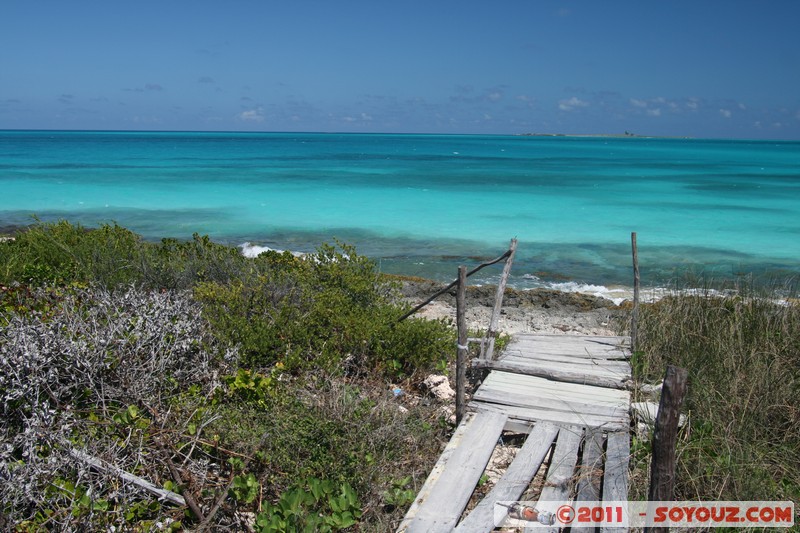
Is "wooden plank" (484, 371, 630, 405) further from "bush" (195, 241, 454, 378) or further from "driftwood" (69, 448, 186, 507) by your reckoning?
"driftwood" (69, 448, 186, 507)

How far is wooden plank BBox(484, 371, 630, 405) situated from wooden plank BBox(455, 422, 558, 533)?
31.6 inches

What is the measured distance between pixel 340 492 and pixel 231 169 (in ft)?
151

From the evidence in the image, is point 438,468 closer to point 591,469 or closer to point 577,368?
point 591,469

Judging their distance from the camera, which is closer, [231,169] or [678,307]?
[678,307]

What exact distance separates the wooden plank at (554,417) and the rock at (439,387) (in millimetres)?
657

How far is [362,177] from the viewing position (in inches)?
1684

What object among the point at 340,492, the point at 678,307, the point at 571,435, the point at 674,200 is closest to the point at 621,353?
the point at 678,307

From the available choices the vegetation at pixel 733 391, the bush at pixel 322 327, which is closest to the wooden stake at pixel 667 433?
the vegetation at pixel 733 391

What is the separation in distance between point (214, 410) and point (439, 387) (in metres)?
2.55

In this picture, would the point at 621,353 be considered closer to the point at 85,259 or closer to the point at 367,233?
the point at 85,259

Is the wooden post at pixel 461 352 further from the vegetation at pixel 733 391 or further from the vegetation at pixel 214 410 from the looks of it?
the vegetation at pixel 733 391

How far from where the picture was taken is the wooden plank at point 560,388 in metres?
6.11

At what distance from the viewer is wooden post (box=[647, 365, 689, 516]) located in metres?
3.26

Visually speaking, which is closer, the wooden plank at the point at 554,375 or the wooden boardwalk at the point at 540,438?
the wooden boardwalk at the point at 540,438
